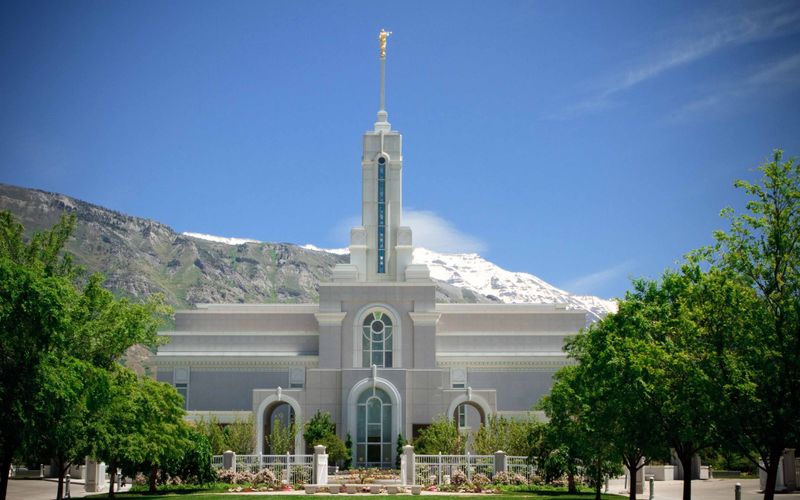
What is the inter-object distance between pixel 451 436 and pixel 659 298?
24.8 m

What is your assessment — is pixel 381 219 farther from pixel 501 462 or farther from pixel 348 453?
pixel 501 462

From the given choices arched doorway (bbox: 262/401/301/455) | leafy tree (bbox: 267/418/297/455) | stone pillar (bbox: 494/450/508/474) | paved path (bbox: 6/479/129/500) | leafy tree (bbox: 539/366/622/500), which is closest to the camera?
leafy tree (bbox: 539/366/622/500)

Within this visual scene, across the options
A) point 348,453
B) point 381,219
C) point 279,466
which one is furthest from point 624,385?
point 381,219

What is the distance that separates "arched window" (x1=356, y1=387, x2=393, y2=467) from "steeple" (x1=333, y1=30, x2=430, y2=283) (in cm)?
1178

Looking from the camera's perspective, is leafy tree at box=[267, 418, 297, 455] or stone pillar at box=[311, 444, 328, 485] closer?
stone pillar at box=[311, 444, 328, 485]

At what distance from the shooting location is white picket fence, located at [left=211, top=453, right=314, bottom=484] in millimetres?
51941

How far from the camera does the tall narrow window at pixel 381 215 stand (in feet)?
246

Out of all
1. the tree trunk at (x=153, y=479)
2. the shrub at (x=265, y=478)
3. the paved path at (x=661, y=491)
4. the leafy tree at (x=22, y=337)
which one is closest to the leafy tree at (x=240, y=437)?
the paved path at (x=661, y=491)

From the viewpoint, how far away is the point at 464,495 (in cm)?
4509

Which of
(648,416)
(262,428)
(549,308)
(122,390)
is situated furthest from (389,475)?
(549,308)

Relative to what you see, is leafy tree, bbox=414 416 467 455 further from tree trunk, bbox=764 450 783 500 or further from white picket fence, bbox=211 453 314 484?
tree trunk, bbox=764 450 783 500

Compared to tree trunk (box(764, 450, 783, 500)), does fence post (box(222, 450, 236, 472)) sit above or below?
below

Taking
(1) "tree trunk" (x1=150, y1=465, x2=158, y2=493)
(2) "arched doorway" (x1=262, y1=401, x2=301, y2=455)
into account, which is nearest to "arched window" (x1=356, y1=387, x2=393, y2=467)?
(2) "arched doorway" (x1=262, y1=401, x2=301, y2=455)

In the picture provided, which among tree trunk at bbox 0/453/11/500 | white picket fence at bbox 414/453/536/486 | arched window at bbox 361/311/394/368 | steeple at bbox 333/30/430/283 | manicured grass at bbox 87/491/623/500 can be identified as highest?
steeple at bbox 333/30/430/283
